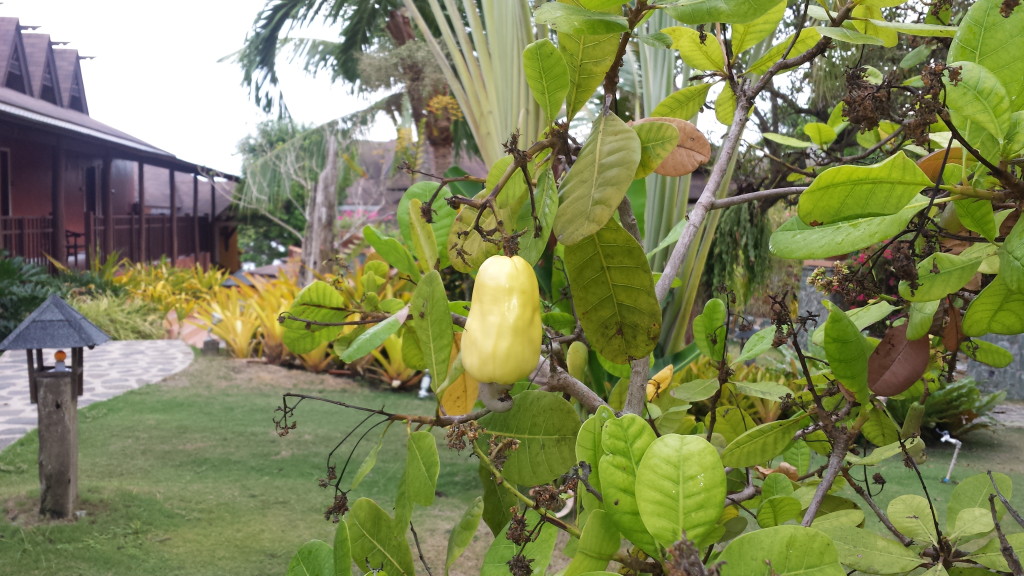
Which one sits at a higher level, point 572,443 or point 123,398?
point 572,443

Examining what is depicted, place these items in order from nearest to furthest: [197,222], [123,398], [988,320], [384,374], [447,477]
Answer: [988,320], [447,477], [123,398], [384,374], [197,222]

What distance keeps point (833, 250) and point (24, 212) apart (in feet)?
38.9

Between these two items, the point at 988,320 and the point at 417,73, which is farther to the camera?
the point at 417,73

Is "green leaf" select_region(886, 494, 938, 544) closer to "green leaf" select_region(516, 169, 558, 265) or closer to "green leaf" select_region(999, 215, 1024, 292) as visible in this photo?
"green leaf" select_region(999, 215, 1024, 292)

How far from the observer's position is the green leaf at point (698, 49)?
719 millimetres

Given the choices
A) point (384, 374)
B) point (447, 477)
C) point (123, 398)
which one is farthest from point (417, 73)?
point (447, 477)

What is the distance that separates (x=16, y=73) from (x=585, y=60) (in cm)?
1313

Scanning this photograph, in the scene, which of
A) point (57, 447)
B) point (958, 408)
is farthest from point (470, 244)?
point (958, 408)

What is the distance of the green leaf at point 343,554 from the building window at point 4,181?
10845 mm

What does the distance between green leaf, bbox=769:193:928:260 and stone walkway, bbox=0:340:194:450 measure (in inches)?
181

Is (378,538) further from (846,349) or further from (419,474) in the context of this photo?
(846,349)

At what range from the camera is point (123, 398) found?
5.02 metres

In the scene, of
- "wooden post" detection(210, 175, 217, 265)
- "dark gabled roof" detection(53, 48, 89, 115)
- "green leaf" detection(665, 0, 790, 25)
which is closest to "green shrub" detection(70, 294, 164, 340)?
"dark gabled roof" detection(53, 48, 89, 115)

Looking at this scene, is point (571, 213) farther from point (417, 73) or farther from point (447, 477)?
point (417, 73)
